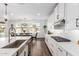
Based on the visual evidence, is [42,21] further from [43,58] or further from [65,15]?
[43,58]

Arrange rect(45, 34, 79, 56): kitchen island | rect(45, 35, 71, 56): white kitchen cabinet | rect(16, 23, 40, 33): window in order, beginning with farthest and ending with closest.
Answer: rect(16, 23, 40, 33): window, rect(45, 35, 71, 56): white kitchen cabinet, rect(45, 34, 79, 56): kitchen island

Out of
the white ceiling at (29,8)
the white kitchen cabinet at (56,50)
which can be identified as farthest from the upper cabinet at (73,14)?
the white ceiling at (29,8)

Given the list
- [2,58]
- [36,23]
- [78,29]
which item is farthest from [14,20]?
[2,58]

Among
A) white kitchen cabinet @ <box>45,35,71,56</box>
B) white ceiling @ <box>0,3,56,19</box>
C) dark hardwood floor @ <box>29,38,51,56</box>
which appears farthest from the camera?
white ceiling @ <box>0,3,56,19</box>

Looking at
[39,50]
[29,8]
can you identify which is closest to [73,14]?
[39,50]

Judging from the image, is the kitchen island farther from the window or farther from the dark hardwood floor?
the window

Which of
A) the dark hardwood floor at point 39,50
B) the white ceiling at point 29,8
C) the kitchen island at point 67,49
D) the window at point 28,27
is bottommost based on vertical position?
the dark hardwood floor at point 39,50

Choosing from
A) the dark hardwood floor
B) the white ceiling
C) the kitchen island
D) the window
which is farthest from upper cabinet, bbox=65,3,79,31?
the window

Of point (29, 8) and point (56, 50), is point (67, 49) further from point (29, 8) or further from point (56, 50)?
point (29, 8)

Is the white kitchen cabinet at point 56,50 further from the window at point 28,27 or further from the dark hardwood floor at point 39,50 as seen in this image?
the window at point 28,27

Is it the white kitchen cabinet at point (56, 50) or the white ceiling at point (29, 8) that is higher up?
the white ceiling at point (29, 8)

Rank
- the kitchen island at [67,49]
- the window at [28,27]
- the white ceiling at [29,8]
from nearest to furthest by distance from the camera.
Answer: the kitchen island at [67,49] < the white ceiling at [29,8] < the window at [28,27]

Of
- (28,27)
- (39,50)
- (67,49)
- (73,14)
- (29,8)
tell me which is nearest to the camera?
(67,49)

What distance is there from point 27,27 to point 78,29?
432 inches
